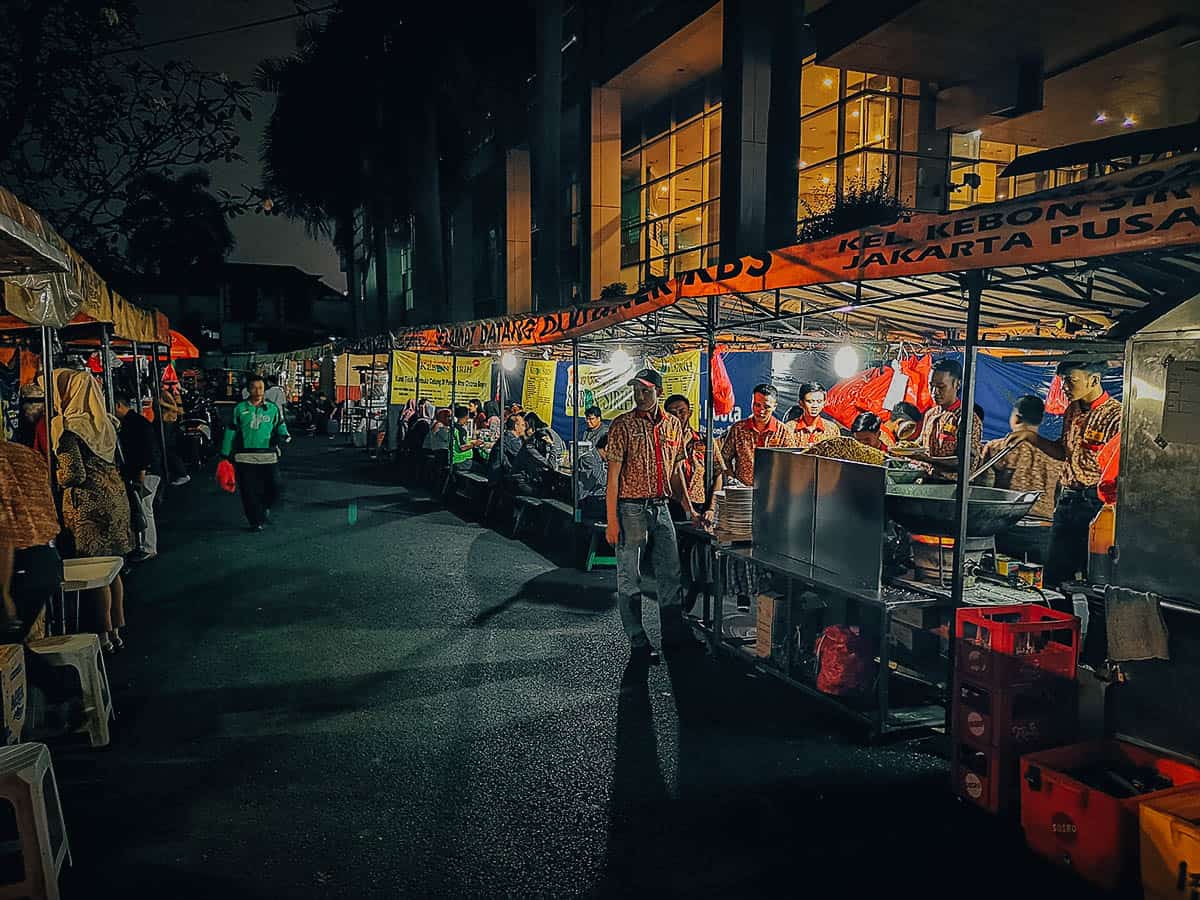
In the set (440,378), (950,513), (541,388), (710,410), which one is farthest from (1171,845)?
(440,378)

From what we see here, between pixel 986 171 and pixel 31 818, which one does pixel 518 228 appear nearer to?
pixel 986 171

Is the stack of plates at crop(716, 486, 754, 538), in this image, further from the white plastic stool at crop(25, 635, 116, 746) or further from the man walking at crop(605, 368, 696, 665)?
the white plastic stool at crop(25, 635, 116, 746)

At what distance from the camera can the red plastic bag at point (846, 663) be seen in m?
5.37

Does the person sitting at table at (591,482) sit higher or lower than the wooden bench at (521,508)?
higher

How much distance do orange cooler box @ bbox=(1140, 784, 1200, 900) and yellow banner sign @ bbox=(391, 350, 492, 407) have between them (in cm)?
1346

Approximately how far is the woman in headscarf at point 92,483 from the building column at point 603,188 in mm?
12799

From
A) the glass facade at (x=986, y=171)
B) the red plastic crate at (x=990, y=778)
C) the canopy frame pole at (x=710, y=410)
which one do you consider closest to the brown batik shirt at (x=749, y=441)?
the canopy frame pole at (x=710, y=410)

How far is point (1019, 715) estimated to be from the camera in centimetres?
422

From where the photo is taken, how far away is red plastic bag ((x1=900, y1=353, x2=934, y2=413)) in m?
11.9

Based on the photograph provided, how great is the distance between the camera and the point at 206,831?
4.01 meters

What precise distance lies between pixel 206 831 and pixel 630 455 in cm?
387

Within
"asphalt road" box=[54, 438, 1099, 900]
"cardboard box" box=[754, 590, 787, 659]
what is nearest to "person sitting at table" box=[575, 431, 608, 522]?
"asphalt road" box=[54, 438, 1099, 900]

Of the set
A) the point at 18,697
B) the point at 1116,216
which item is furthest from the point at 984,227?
the point at 18,697

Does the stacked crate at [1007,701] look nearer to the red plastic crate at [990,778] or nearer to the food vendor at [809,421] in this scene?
the red plastic crate at [990,778]
